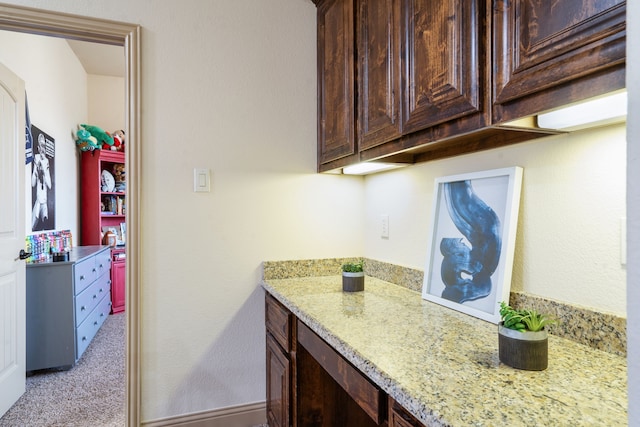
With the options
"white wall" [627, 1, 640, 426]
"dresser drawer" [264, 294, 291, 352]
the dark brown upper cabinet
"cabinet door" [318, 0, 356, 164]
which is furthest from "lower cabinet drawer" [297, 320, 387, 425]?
"cabinet door" [318, 0, 356, 164]

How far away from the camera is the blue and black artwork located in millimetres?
1257

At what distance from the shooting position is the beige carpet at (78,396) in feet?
6.96

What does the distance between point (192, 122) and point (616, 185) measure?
1.68 meters

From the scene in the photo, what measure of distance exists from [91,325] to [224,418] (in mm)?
2041

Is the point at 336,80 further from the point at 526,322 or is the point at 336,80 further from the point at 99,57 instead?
the point at 99,57

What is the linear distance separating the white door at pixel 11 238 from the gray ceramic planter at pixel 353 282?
1.93 metres

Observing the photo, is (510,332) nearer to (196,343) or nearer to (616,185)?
(616,185)

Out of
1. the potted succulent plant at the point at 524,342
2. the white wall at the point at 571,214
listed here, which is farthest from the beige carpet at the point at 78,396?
the white wall at the point at 571,214

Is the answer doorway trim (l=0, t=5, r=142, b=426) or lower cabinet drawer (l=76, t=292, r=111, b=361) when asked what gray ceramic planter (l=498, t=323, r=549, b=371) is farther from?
lower cabinet drawer (l=76, t=292, r=111, b=361)

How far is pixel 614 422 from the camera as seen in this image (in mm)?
642

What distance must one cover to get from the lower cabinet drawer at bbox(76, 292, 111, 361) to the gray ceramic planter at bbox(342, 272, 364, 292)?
2.36 m

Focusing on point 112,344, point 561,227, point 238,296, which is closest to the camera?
point 561,227

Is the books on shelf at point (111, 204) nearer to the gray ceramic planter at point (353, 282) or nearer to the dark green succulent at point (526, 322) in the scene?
the gray ceramic planter at point (353, 282)

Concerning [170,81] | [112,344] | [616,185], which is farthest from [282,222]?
[112,344]
